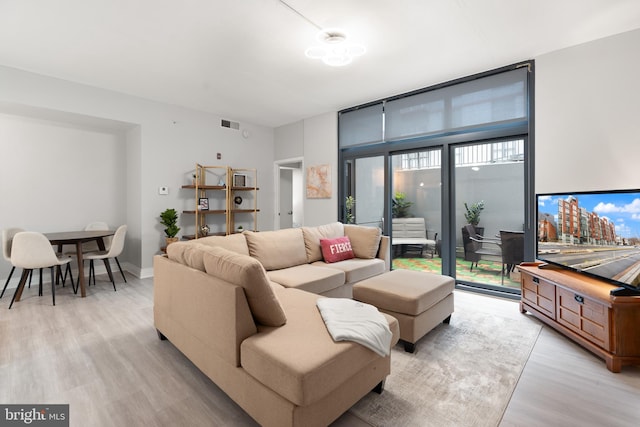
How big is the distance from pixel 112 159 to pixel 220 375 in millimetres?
4626

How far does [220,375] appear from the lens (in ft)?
5.45

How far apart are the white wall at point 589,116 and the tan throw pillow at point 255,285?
3.15m

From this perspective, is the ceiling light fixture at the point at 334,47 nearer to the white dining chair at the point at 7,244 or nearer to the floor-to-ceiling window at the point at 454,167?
the floor-to-ceiling window at the point at 454,167

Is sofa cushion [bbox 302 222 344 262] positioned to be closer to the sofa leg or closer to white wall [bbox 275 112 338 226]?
white wall [bbox 275 112 338 226]

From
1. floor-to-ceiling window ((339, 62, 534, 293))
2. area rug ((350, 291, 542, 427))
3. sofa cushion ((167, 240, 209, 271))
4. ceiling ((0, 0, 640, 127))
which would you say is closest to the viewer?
area rug ((350, 291, 542, 427))

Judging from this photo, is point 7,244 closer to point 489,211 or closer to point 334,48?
point 334,48

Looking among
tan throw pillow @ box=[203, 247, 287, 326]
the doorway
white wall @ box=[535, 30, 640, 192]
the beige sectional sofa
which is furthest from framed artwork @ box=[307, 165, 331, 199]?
tan throw pillow @ box=[203, 247, 287, 326]

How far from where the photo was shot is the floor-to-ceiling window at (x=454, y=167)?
3.49 metres

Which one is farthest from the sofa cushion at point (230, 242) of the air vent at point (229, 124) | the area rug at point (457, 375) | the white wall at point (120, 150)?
the air vent at point (229, 124)

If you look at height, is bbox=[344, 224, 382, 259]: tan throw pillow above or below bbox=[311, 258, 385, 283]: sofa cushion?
above

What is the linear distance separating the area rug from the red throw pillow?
4.36ft

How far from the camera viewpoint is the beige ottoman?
2.27 metres

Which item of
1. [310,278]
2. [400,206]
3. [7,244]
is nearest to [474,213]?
[400,206]

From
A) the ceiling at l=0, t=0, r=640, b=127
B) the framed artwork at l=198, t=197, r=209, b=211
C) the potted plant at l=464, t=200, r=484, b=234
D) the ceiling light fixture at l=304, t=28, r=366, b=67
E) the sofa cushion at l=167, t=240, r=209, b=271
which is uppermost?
the ceiling at l=0, t=0, r=640, b=127
